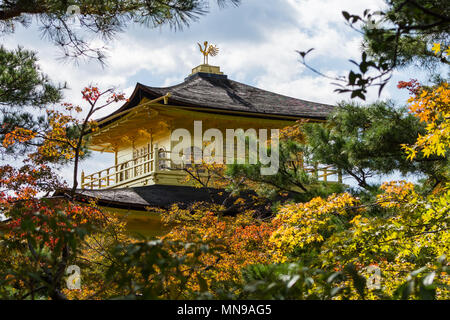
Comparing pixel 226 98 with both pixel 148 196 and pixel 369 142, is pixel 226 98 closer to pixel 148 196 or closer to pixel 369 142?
pixel 148 196

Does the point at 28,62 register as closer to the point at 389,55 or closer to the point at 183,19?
the point at 183,19

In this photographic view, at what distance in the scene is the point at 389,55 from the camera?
7609mm

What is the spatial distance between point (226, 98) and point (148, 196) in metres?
4.71

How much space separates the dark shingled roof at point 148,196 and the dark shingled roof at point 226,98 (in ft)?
7.28

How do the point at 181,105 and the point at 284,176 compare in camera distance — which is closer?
the point at 284,176

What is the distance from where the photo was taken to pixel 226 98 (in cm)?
1678

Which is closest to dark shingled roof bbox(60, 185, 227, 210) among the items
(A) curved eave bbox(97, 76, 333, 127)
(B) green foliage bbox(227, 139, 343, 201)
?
(B) green foliage bbox(227, 139, 343, 201)

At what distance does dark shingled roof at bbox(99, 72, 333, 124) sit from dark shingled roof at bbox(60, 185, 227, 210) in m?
2.22

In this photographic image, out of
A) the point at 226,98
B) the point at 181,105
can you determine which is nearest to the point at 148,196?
the point at 181,105

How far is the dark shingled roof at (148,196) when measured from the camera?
493 inches

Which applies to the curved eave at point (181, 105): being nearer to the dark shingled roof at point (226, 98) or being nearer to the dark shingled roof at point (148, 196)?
the dark shingled roof at point (226, 98)
